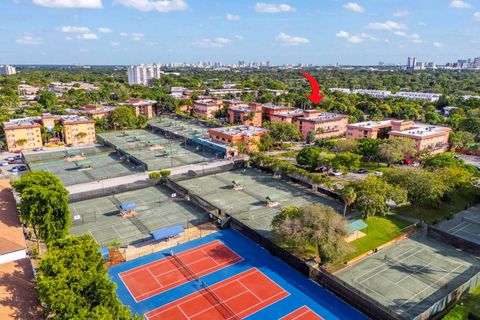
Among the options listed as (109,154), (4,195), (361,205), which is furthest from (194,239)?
(109,154)

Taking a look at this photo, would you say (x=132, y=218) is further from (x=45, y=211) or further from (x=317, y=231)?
(x=317, y=231)

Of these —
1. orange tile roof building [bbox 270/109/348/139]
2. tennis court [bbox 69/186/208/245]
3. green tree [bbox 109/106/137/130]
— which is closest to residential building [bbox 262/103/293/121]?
orange tile roof building [bbox 270/109/348/139]

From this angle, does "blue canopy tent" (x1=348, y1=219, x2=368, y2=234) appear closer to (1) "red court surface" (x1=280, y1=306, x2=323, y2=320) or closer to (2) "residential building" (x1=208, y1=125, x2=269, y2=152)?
(1) "red court surface" (x1=280, y1=306, x2=323, y2=320)

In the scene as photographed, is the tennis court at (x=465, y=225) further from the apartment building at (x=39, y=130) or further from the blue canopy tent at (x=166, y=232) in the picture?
the apartment building at (x=39, y=130)

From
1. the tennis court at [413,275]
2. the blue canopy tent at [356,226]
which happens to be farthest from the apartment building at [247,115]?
the tennis court at [413,275]

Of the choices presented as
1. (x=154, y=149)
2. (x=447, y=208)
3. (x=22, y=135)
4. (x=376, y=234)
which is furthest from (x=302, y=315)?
(x=22, y=135)

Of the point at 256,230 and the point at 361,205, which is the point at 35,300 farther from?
the point at 361,205
